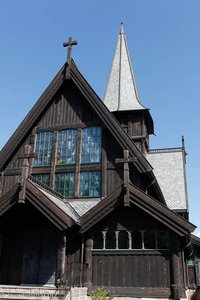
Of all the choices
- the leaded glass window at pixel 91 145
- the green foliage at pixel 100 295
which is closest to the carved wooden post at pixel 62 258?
the green foliage at pixel 100 295

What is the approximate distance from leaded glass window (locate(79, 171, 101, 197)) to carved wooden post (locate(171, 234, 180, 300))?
4.93m

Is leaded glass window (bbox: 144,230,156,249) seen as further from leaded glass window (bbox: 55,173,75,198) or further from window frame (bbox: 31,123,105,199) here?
leaded glass window (bbox: 55,173,75,198)

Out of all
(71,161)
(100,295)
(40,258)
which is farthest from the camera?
(71,161)

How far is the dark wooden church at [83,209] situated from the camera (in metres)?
13.9

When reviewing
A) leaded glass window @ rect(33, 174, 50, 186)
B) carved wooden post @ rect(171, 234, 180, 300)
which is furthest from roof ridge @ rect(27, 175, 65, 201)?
carved wooden post @ rect(171, 234, 180, 300)

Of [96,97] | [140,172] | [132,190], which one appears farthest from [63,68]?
[132,190]

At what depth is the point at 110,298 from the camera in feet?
42.8

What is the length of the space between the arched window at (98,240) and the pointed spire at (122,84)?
1120 centimetres

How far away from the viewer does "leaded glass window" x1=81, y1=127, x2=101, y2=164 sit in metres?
18.2

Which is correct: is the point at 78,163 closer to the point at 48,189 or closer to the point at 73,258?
the point at 48,189

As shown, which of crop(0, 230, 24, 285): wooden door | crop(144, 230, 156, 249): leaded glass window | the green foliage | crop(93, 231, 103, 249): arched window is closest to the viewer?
the green foliage

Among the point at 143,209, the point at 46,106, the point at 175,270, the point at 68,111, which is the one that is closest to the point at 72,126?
the point at 68,111

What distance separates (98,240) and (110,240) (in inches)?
20.3

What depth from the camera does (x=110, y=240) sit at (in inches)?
577
